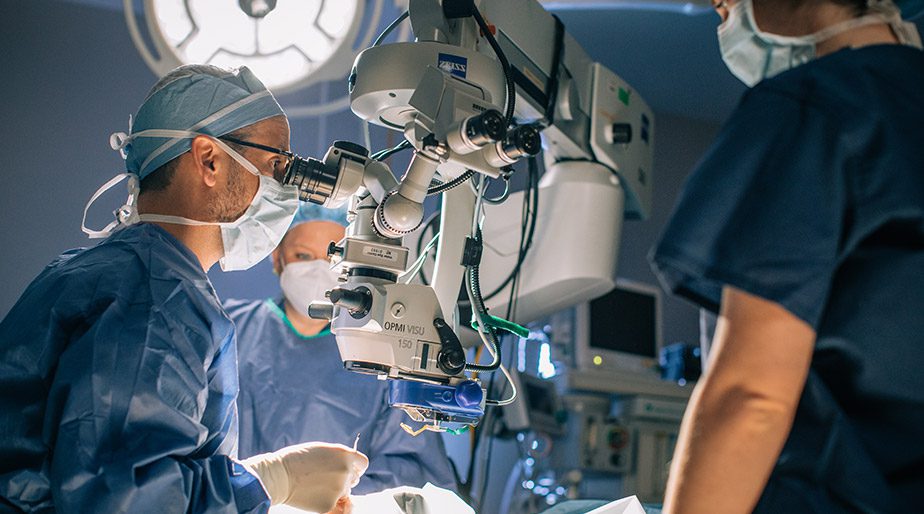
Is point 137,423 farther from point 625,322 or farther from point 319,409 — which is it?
point 625,322

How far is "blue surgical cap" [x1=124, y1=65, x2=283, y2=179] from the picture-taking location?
1.64m

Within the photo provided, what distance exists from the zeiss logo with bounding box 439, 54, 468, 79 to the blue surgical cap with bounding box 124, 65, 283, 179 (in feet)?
1.74

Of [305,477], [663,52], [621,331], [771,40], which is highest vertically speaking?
[663,52]

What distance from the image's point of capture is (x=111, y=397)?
4.08 ft

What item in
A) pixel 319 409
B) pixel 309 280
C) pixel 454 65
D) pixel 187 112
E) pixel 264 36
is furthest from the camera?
pixel 309 280

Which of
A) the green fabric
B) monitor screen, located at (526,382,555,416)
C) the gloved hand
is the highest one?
the green fabric

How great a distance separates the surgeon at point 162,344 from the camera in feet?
4.04

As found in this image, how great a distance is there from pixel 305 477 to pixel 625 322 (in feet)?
7.69

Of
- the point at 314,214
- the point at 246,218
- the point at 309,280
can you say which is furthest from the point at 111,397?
the point at 314,214

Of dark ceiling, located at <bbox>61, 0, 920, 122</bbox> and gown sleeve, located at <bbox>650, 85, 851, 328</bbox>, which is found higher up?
dark ceiling, located at <bbox>61, 0, 920, 122</bbox>

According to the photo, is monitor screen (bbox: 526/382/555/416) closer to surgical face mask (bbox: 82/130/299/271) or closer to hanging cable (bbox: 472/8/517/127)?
surgical face mask (bbox: 82/130/299/271)

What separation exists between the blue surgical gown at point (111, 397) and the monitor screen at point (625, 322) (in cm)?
230

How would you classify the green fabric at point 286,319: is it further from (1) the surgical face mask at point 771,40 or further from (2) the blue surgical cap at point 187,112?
(1) the surgical face mask at point 771,40

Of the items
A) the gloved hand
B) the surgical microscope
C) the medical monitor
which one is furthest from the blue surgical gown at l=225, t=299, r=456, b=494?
the medical monitor
